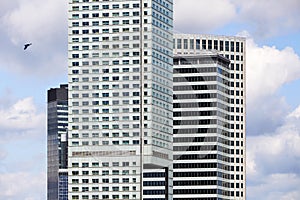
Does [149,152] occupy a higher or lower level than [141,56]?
lower

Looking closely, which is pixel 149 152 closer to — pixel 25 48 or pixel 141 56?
pixel 141 56

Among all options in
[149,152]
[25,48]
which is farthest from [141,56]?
[25,48]

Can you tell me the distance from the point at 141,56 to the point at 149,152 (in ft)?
65.7

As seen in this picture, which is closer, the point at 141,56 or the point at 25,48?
the point at 25,48

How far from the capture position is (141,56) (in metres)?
197

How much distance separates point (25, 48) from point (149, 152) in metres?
98.6

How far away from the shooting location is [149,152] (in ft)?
649

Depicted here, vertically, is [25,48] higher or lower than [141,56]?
lower

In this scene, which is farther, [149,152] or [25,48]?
[149,152]

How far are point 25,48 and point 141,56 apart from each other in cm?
9601
